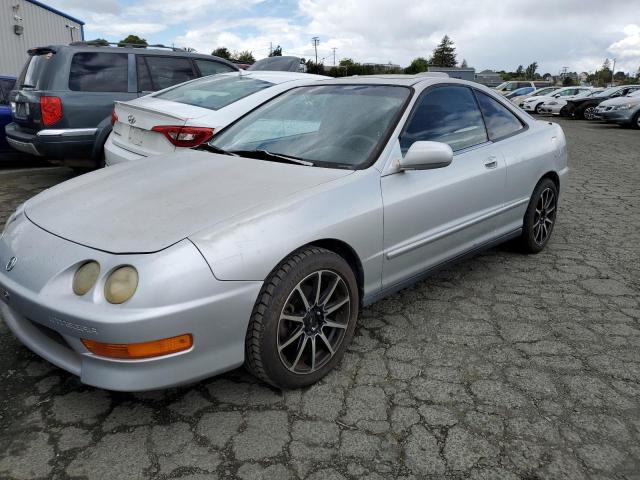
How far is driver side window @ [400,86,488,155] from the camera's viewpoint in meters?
3.12

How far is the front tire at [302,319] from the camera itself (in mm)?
2234

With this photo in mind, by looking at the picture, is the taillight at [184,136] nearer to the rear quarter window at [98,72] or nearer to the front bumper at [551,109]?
the rear quarter window at [98,72]

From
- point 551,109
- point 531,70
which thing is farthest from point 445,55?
Result: point 551,109

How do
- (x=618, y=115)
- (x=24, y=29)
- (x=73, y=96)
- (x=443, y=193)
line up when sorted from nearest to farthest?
(x=443, y=193)
(x=73, y=96)
(x=618, y=115)
(x=24, y=29)

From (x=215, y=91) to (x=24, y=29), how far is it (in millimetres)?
18842

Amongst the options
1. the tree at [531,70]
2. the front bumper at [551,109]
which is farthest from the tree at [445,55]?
→ the front bumper at [551,109]

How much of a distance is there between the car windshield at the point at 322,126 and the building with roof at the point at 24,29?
19605 mm

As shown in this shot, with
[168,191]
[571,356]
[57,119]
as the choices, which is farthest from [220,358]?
[57,119]

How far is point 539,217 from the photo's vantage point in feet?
14.0

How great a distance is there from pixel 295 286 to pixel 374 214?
2.03ft

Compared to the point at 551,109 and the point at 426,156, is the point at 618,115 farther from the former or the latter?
the point at 426,156

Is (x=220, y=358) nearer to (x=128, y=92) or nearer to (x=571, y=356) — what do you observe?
(x=571, y=356)

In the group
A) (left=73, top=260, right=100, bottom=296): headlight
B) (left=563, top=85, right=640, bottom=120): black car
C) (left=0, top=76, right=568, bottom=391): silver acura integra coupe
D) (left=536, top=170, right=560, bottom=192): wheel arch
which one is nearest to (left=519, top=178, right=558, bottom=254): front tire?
(left=536, top=170, right=560, bottom=192): wheel arch

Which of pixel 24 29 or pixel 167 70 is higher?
pixel 24 29
